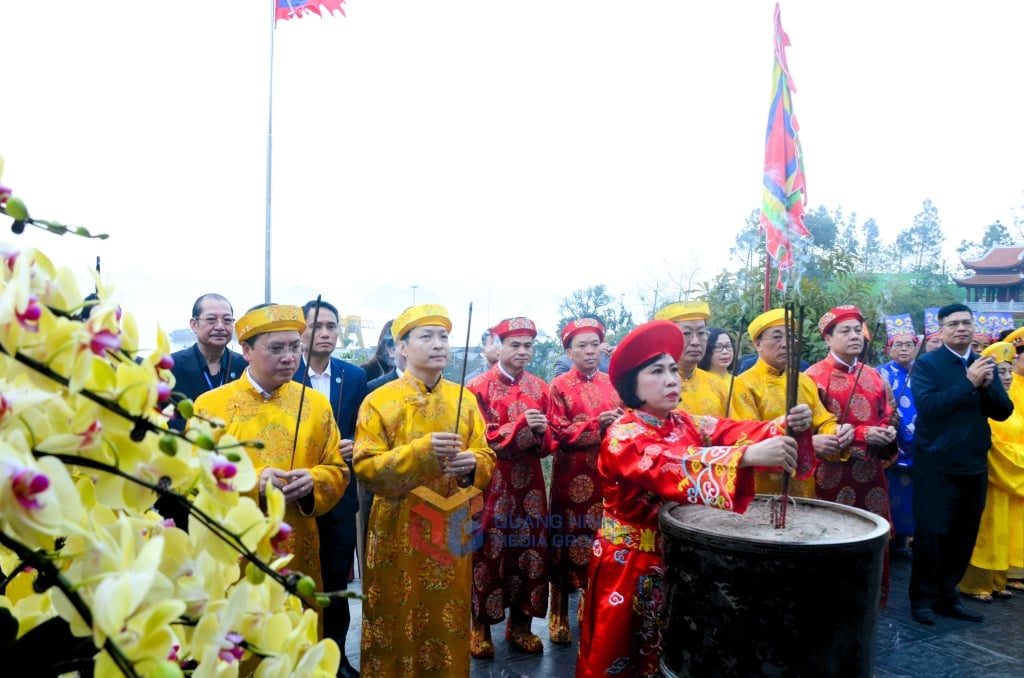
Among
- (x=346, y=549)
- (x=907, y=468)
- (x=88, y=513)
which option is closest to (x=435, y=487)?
(x=346, y=549)

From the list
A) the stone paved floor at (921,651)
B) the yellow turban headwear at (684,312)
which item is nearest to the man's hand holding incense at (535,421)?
the yellow turban headwear at (684,312)

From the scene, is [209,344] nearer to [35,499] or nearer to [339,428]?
[339,428]

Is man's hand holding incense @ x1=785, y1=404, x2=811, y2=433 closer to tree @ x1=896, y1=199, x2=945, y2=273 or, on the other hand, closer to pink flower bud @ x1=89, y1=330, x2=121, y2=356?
pink flower bud @ x1=89, y1=330, x2=121, y2=356

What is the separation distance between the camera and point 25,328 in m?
0.56

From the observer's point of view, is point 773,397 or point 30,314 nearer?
point 30,314

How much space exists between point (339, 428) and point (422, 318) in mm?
1179

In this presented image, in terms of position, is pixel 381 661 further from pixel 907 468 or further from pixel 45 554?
pixel 907 468

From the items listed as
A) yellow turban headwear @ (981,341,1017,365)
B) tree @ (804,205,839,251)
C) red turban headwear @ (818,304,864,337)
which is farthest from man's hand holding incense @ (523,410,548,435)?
tree @ (804,205,839,251)

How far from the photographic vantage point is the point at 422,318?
12.0ft

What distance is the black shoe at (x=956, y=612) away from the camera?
15.7ft

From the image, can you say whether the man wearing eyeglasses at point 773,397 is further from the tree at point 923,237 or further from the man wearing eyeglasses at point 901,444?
→ the tree at point 923,237

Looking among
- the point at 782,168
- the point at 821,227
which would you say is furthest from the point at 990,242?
the point at 782,168

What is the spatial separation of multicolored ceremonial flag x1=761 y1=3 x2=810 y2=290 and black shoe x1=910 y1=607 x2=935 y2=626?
14.2 ft

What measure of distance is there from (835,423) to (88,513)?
4.63 m
